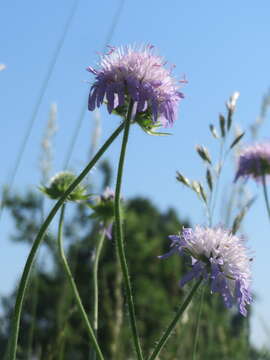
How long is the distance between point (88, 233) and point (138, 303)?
3.49 metres

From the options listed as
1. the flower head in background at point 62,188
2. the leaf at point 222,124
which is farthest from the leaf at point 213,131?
the flower head in background at point 62,188

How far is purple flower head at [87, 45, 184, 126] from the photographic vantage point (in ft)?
6.79

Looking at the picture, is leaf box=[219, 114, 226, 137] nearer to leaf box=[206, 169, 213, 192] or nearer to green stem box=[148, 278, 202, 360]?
leaf box=[206, 169, 213, 192]

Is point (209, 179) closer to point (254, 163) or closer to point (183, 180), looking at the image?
point (183, 180)

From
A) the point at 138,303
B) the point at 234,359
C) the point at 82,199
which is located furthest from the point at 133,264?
the point at 82,199

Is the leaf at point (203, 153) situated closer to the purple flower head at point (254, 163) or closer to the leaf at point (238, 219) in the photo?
the leaf at point (238, 219)

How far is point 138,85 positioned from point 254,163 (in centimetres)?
196

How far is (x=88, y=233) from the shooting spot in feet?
88.7

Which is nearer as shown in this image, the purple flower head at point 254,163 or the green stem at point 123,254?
the green stem at point 123,254

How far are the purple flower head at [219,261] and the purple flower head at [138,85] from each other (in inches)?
14.5

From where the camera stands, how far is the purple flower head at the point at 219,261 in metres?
2.07

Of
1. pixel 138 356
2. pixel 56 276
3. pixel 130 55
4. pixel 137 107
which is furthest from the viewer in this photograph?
pixel 56 276

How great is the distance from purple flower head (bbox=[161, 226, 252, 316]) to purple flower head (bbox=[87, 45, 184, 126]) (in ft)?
1.21

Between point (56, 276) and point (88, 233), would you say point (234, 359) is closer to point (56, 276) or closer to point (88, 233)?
point (88, 233)
